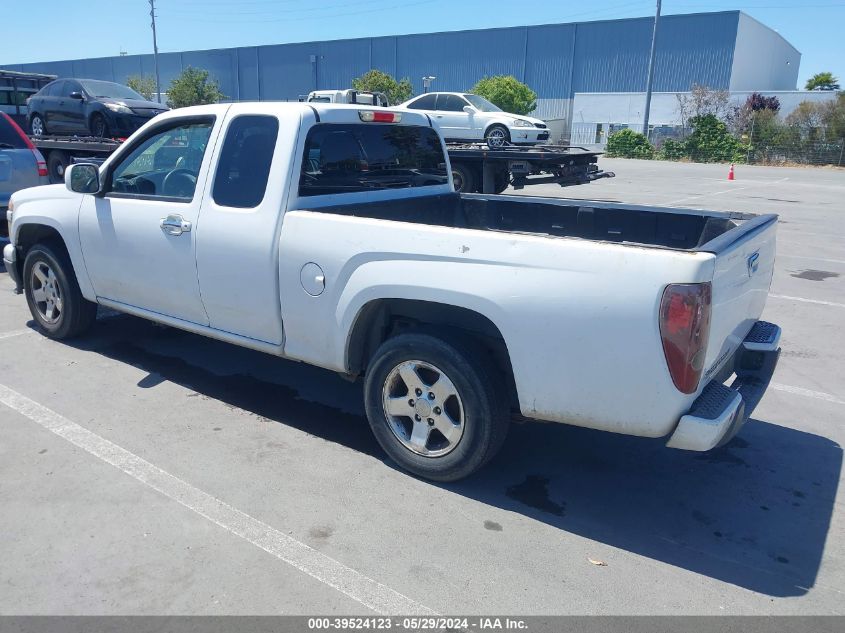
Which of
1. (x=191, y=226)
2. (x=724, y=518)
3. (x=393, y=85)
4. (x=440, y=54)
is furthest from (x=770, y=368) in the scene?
(x=440, y=54)

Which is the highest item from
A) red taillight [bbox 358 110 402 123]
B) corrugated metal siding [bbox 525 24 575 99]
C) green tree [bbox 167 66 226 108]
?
corrugated metal siding [bbox 525 24 575 99]

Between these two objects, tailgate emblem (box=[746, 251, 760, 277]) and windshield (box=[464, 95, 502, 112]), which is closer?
tailgate emblem (box=[746, 251, 760, 277])

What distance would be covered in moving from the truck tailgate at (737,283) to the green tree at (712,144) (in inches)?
1513

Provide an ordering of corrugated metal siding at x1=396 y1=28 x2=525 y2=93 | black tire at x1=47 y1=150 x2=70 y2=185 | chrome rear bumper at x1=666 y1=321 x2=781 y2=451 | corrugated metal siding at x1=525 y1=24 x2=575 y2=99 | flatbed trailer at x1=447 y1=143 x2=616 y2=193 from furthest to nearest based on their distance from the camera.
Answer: corrugated metal siding at x1=396 y1=28 x2=525 y2=93
corrugated metal siding at x1=525 y1=24 x2=575 y2=99
black tire at x1=47 y1=150 x2=70 y2=185
flatbed trailer at x1=447 y1=143 x2=616 y2=193
chrome rear bumper at x1=666 y1=321 x2=781 y2=451

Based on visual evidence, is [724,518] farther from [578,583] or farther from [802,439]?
[802,439]

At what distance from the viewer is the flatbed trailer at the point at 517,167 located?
43.9 feet

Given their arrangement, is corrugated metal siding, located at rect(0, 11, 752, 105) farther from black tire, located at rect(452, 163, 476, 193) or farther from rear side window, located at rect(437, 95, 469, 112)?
black tire, located at rect(452, 163, 476, 193)

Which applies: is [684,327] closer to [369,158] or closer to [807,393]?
[369,158]

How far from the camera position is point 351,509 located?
3.70 m

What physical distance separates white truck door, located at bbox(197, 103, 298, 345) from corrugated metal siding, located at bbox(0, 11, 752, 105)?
5481cm

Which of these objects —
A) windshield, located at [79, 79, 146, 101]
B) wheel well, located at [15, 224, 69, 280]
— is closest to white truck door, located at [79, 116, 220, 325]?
wheel well, located at [15, 224, 69, 280]

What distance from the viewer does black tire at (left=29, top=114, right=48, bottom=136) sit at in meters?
18.3

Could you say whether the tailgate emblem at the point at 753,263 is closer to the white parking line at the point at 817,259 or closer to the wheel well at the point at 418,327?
the wheel well at the point at 418,327

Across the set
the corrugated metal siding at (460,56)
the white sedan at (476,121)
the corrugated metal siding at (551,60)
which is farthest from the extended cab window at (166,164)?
the corrugated metal siding at (460,56)
